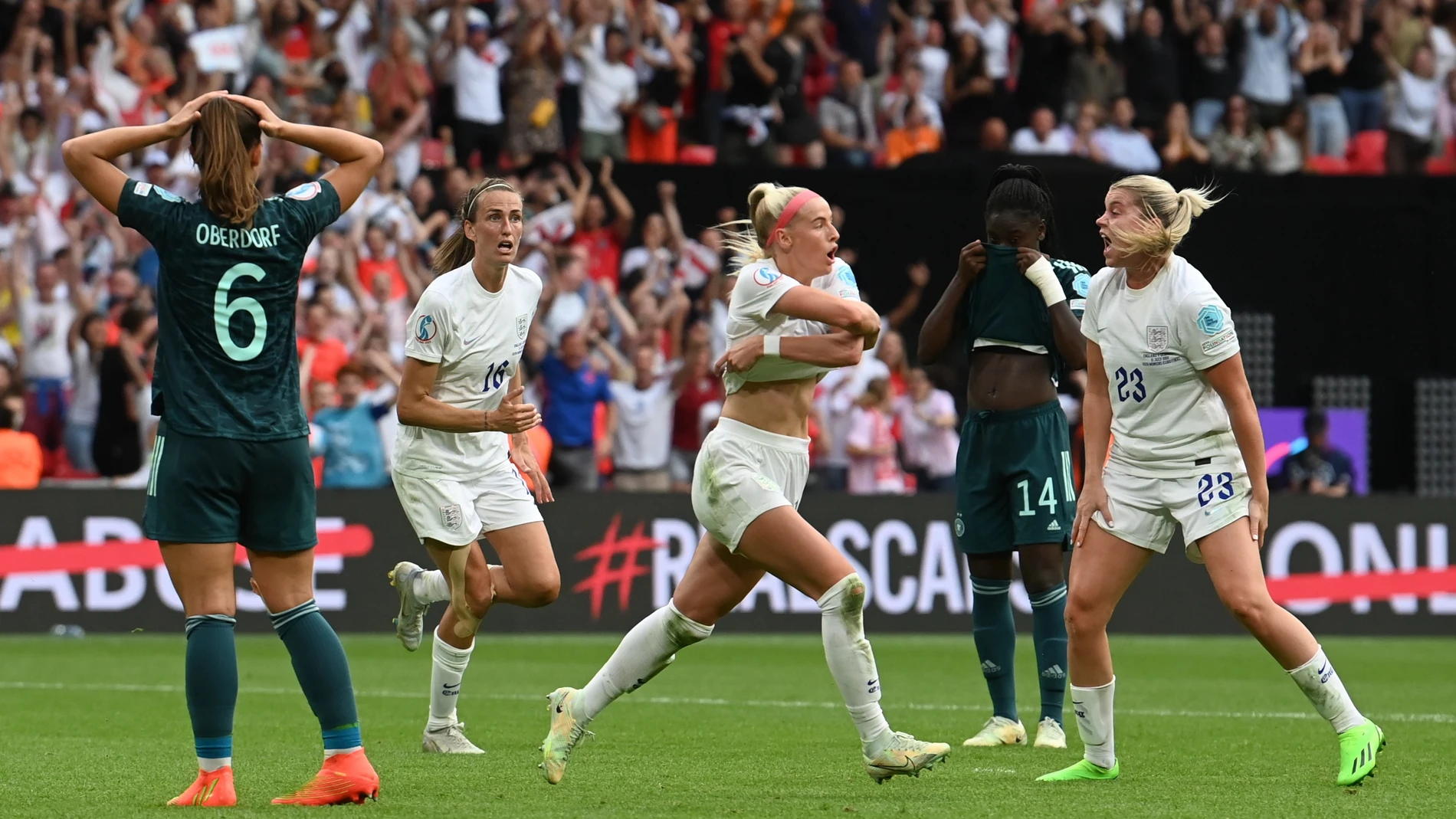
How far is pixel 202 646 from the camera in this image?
6688 millimetres

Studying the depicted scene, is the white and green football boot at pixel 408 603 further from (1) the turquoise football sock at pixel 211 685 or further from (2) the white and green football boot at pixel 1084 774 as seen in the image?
(2) the white and green football boot at pixel 1084 774

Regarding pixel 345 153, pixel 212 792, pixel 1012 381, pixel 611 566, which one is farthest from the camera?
pixel 611 566

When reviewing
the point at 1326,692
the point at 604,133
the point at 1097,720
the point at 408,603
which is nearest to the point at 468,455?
the point at 408,603

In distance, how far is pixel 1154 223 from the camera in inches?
296

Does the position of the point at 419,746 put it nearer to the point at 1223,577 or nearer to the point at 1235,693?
the point at 1223,577

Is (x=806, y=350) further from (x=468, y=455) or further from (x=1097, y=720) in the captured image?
(x=468, y=455)

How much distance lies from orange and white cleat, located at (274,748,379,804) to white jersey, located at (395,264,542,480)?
2.28 meters

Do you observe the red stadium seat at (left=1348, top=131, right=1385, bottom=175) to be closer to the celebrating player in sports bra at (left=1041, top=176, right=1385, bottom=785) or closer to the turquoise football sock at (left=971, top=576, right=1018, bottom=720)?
the turquoise football sock at (left=971, top=576, right=1018, bottom=720)

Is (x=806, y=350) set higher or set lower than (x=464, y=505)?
higher

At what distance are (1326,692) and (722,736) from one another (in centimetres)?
310

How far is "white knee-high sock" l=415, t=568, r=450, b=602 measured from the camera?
915cm

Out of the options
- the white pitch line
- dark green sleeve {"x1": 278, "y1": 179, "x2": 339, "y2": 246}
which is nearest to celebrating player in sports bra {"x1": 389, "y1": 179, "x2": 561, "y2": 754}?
dark green sleeve {"x1": 278, "y1": 179, "x2": 339, "y2": 246}

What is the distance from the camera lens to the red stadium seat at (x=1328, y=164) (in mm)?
22094

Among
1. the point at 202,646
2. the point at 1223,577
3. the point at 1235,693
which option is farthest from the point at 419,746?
the point at 1235,693
